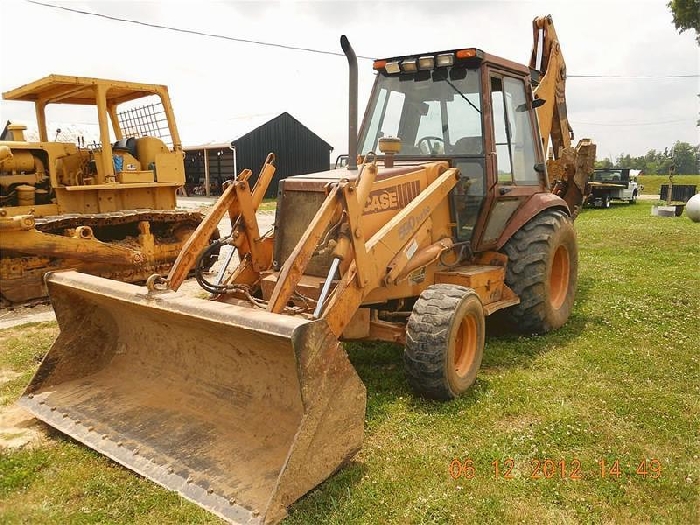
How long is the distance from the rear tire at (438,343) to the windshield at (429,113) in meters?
1.65

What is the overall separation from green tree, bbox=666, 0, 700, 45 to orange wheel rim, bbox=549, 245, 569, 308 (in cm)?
2501

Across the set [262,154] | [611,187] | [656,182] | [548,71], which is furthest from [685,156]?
[548,71]

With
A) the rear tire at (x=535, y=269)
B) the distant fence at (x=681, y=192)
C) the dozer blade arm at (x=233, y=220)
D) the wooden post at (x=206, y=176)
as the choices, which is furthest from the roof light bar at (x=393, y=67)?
the distant fence at (x=681, y=192)

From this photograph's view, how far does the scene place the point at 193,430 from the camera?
3.71m

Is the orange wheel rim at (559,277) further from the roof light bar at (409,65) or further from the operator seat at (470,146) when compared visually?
the roof light bar at (409,65)

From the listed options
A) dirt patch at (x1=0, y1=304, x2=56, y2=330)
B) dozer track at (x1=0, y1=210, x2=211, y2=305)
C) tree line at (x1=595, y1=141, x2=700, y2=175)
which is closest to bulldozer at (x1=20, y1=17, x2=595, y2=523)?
dirt patch at (x1=0, y1=304, x2=56, y2=330)

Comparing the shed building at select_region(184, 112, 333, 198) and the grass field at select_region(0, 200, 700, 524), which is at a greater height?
the shed building at select_region(184, 112, 333, 198)

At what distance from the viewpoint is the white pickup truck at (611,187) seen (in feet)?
73.2

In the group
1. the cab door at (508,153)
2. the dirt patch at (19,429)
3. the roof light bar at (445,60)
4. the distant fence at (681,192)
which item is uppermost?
the roof light bar at (445,60)

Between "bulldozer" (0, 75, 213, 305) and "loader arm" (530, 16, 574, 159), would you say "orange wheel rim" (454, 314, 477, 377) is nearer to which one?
"loader arm" (530, 16, 574, 159)

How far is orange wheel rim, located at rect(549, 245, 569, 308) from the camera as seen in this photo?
6.35m

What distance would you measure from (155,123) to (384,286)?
6822mm

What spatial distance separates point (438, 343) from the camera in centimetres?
410

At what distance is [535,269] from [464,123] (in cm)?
154
